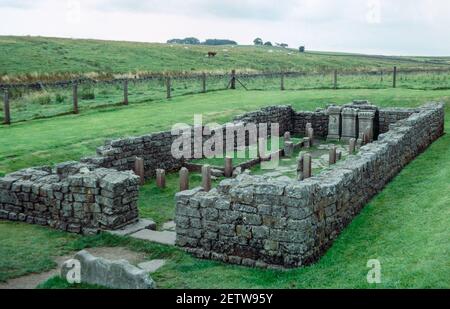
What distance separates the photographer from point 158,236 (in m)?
11.0

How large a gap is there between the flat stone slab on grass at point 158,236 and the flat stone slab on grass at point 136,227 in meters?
0.17

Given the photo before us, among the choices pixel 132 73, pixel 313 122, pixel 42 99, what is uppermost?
pixel 132 73

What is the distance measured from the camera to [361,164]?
11.9m

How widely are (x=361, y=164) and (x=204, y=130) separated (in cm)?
816

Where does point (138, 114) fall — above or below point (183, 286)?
above

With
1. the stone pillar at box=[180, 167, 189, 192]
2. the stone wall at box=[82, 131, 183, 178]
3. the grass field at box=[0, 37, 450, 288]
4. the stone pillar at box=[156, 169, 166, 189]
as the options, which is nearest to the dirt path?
the grass field at box=[0, 37, 450, 288]

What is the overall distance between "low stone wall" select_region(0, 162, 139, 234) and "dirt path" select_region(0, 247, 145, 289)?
0.94 meters

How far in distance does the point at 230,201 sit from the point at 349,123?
15.0 metres

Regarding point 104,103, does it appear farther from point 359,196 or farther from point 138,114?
point 359,196

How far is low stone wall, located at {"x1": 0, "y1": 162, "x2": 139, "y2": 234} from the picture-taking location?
37.5 feet

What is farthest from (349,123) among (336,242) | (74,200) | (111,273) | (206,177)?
(111,273)

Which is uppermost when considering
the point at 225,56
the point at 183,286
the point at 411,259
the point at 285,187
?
the point at 225,56

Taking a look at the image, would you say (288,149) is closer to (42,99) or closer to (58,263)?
(58,263)

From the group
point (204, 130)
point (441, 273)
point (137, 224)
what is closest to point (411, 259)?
point (441, 273)
